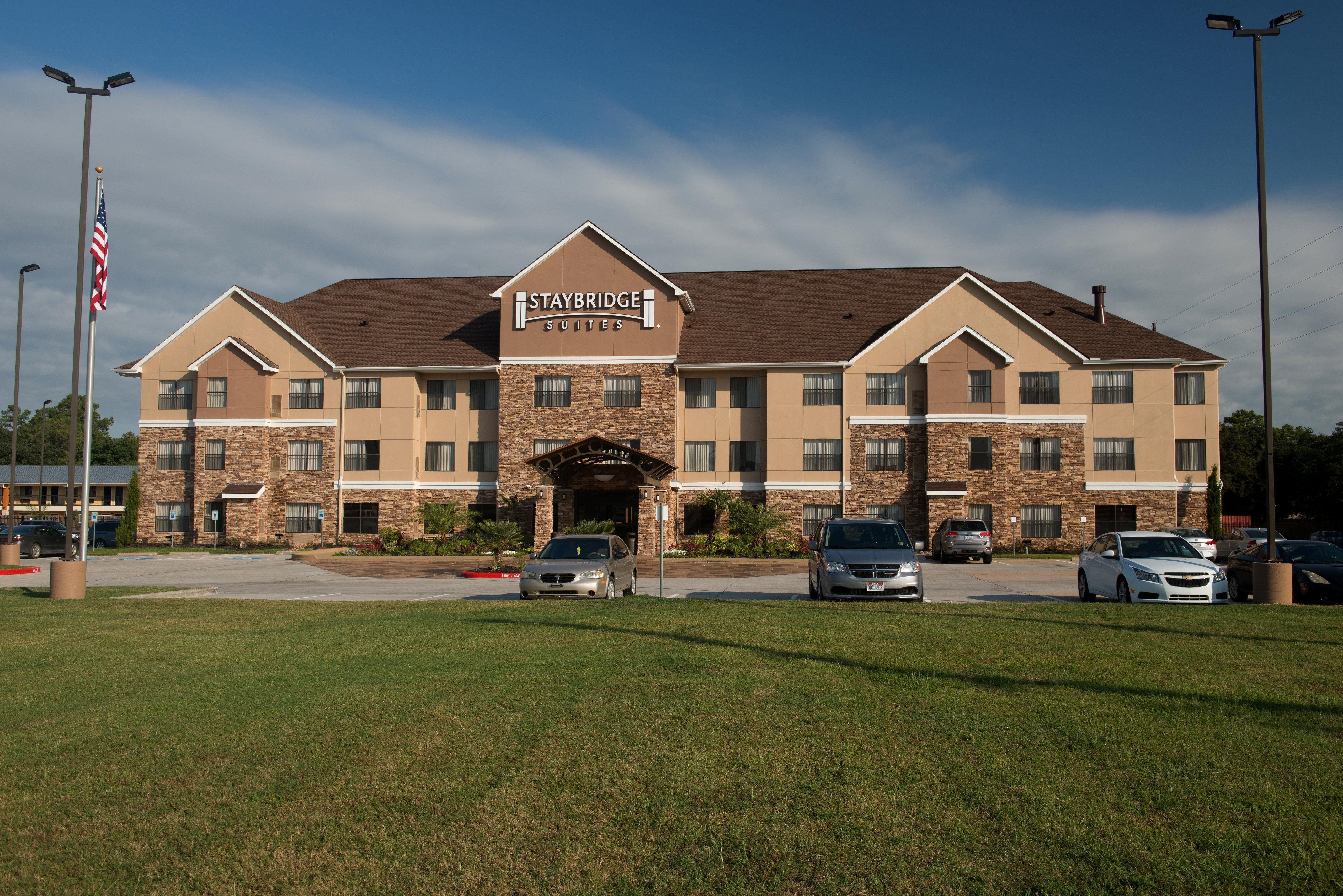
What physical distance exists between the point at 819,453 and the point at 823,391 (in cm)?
279

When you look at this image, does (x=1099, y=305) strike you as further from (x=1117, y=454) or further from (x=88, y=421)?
(x=88, y=421)

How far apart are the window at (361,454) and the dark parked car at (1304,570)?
115ft

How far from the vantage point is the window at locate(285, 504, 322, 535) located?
1762 inches

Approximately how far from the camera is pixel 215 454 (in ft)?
147

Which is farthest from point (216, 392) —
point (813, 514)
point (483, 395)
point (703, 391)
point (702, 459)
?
point (813, 514)

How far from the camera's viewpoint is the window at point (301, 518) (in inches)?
1762

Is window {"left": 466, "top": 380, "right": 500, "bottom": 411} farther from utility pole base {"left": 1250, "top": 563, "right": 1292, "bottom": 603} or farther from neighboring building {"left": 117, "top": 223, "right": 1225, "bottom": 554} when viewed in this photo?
utility pole base {"left": 1250, "top": 563, "right": 1292, "bottom": 603}

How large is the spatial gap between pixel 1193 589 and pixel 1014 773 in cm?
1383

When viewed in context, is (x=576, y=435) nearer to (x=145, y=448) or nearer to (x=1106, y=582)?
(x=145, y=448)

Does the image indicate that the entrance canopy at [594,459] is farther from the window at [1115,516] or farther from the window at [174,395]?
Answer: the window at [1115,516]

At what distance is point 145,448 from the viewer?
45594 mm

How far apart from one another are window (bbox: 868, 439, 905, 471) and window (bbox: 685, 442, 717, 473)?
6.93 metres

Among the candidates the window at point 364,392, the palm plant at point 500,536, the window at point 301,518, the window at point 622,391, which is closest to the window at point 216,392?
the window at point 364,392

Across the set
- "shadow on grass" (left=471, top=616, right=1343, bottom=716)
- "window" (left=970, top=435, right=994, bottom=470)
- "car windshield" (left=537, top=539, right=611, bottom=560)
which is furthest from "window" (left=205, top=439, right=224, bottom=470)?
"shadow on grass" (left=471, top=616, right=1343, bottom=716)
